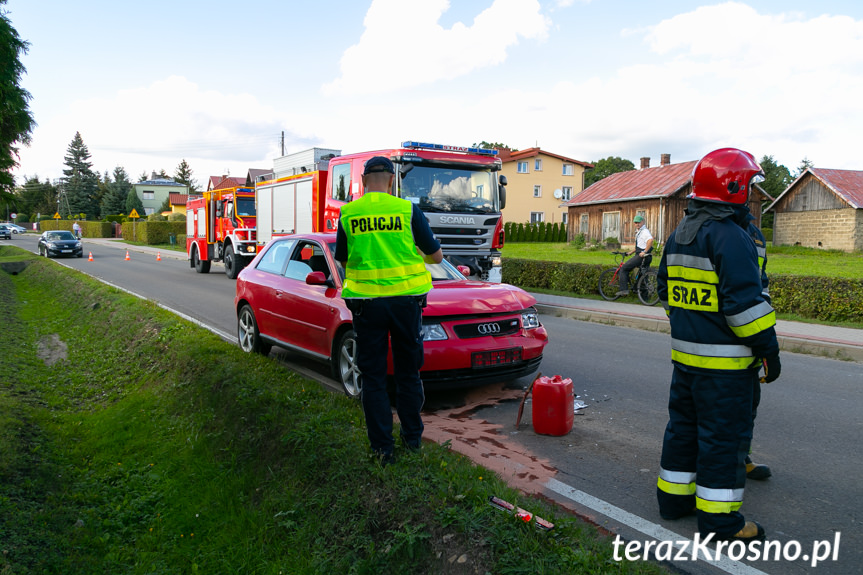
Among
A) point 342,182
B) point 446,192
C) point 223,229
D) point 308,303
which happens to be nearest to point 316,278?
point 308,303

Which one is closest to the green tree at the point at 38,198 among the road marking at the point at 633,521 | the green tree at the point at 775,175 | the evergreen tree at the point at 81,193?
the evergreen tree at the point at 81,193

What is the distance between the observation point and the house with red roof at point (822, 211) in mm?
32875

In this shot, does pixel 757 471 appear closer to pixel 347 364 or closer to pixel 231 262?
pixel 347 364

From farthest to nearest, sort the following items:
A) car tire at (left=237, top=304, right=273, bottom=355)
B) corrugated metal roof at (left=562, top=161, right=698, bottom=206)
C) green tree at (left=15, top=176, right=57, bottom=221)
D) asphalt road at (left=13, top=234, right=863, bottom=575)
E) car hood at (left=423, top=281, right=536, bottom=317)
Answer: green tree at (left=15, top=176, right=57, bottom=221) → corrugated metal roof at (left=562, top=161, right=698, bottom=206) → car tire at (left=237, top=304, right=273, bottom=355) → car hood at (left=423, top=281, right=536, bottom=317) → asphalt road at (left=13, top=234, right=863, bottom=575)

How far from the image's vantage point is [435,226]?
12016 millimetres

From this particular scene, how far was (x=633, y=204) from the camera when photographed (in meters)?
36.9

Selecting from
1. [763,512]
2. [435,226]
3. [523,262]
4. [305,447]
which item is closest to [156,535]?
[305,447]

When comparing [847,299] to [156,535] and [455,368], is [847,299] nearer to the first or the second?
[455,368]

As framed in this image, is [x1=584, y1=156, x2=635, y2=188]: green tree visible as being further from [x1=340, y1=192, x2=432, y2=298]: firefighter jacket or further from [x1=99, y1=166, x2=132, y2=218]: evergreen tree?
[x1=340, y1=192, x2=432, y2=298]: firefighter jacket

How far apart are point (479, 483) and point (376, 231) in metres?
1.57

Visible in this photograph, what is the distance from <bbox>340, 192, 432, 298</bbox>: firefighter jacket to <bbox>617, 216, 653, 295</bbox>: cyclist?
1009cm

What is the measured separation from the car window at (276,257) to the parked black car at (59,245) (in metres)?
30.2

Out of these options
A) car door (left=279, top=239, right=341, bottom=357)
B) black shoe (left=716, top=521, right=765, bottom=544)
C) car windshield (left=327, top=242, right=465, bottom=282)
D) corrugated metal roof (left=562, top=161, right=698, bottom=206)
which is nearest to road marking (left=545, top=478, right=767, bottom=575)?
black shoe (left=716, top=521, right=765, bottom=544)

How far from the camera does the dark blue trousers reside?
150 inches
